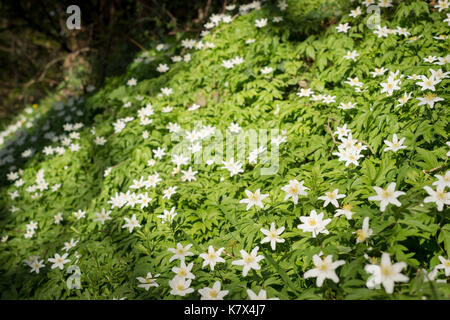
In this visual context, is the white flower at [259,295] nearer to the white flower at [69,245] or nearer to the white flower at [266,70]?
the white flower at [69,245]

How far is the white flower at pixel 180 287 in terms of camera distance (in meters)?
1.42

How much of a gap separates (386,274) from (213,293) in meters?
0.78

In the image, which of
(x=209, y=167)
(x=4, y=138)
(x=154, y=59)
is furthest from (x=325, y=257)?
(x=4, y=138)

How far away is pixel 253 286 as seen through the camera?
147cm

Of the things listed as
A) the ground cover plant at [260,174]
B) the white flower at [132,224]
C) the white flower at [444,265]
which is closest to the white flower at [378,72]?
the ground cover plant at [260,174]

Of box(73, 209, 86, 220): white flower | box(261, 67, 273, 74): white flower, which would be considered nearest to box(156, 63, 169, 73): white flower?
box(261, 67, 273, 74): white flower

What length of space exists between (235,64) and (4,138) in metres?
5.60

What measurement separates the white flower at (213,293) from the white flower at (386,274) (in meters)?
0.65

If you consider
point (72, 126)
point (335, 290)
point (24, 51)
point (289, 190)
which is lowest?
point (335, 290)

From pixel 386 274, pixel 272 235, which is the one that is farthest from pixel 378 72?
pixel 386 274

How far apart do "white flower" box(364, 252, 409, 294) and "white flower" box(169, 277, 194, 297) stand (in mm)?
845

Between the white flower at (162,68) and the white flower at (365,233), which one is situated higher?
the white flower at (162,68)
